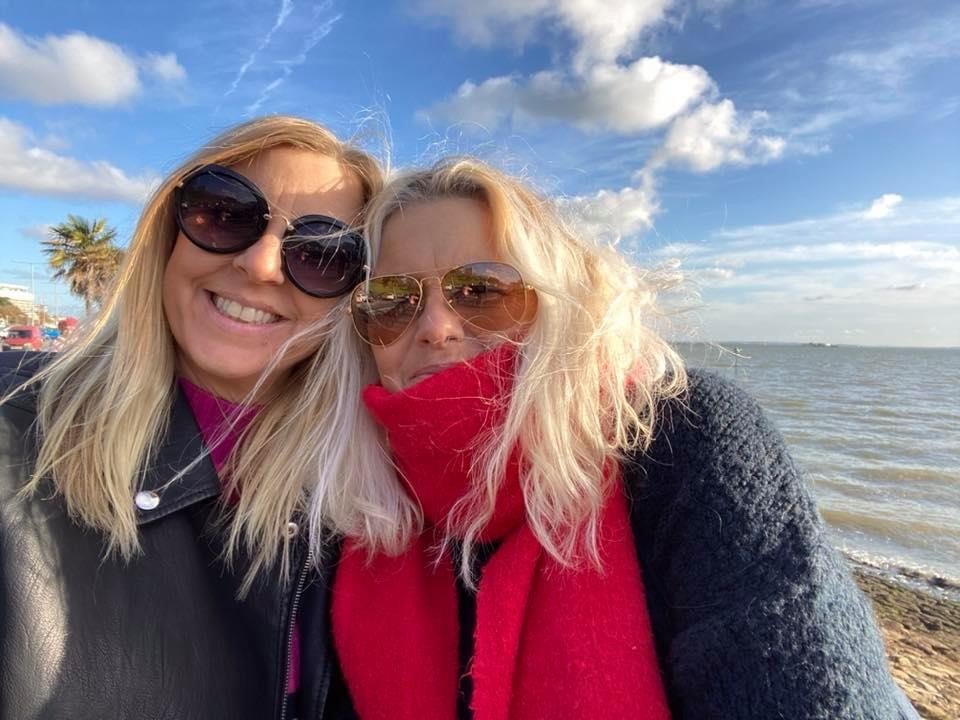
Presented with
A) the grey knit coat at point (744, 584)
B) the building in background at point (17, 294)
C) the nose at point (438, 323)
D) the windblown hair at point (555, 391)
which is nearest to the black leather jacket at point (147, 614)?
the windblown hair at point (555, 391)

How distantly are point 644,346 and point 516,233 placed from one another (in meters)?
0.50

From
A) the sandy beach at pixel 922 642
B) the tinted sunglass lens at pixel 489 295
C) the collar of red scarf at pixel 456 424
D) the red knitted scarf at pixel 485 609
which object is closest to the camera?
the red knitted scarf at pixel 485 609

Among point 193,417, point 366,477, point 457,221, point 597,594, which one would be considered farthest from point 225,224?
point 597,594

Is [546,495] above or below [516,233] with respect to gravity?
below

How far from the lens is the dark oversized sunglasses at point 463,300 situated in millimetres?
1742

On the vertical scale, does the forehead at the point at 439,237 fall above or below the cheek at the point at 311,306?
above

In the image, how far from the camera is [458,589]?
1.74 m

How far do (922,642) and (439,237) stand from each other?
23.9ft

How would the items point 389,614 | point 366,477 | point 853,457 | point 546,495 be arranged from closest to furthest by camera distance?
point 546,495 < point 389,614 < point 366,477 < point 853,457

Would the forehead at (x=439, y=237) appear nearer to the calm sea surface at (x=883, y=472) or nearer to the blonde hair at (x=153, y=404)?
the blonde hair at (x=153, y=404)

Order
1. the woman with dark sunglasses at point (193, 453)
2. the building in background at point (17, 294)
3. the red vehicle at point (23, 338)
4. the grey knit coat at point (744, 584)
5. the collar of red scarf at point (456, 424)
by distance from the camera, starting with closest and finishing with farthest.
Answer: the grey knit coat at point (744, 584) → the woman with dark sunglasses at point (193, 453) → the collar of red scarf at point (456, 424) → the red vehicle at point (23, 338) → the building in background at point (17, 294)

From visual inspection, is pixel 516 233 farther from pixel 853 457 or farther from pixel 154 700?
pixel 853 457

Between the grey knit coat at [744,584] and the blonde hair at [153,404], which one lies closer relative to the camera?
the grey knit coat at [744,584]

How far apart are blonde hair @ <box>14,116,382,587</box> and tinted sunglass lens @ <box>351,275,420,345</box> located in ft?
0.58
